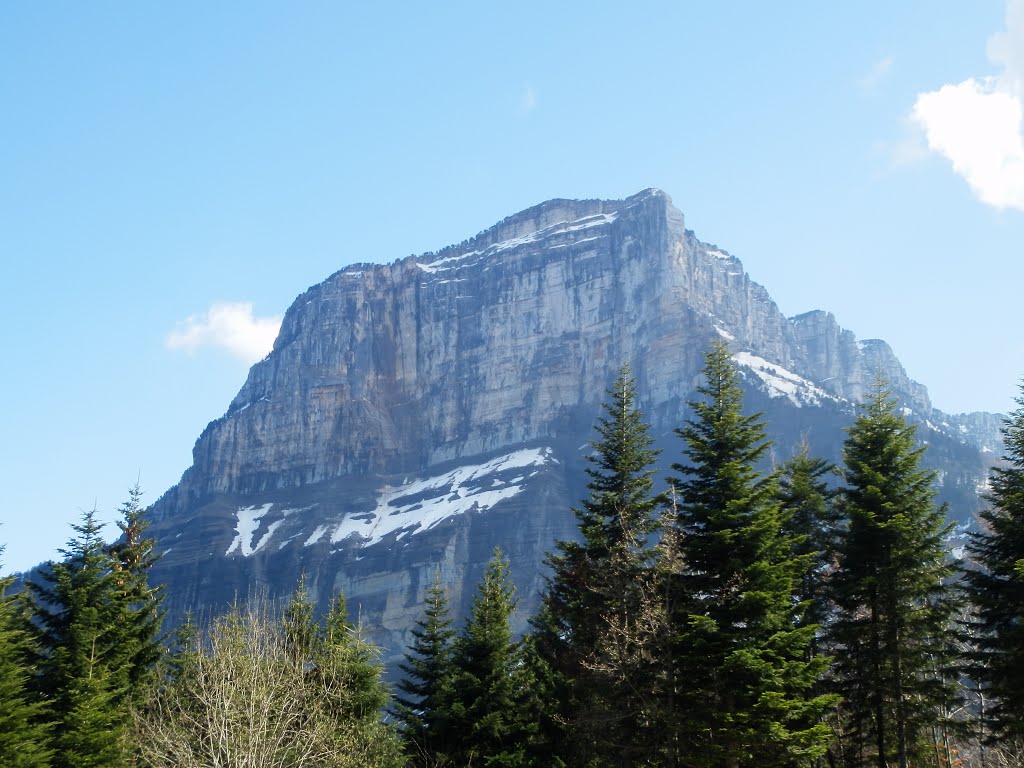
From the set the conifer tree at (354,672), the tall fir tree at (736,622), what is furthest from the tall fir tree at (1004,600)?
the conifer tree at (354,672)

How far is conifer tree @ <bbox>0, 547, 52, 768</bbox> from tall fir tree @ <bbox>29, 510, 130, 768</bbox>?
2.66 feet

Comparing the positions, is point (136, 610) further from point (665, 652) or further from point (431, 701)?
point (665, 652)

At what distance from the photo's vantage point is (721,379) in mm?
28531

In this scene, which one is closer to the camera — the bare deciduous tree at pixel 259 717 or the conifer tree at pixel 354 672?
the bare deciduous tree at pixel 259 717

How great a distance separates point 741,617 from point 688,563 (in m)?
2.25

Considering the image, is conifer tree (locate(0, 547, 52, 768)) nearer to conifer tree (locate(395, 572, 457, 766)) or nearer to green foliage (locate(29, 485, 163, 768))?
green foliage (locate(29, 485, 163, 768))

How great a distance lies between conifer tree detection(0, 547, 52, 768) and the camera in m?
24.4

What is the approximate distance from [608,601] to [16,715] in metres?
17.7

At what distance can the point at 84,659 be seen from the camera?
29.8 meters

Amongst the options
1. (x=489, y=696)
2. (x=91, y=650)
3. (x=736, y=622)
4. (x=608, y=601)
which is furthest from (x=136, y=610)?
(x=736, y=622)

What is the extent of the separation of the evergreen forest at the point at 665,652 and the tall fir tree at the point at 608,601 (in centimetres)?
10

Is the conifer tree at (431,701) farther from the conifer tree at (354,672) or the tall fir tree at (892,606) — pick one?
the tall fir tree at (892,606)

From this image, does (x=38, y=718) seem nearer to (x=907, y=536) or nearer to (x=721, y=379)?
(x=721, y=379)

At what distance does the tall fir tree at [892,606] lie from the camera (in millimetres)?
26938
